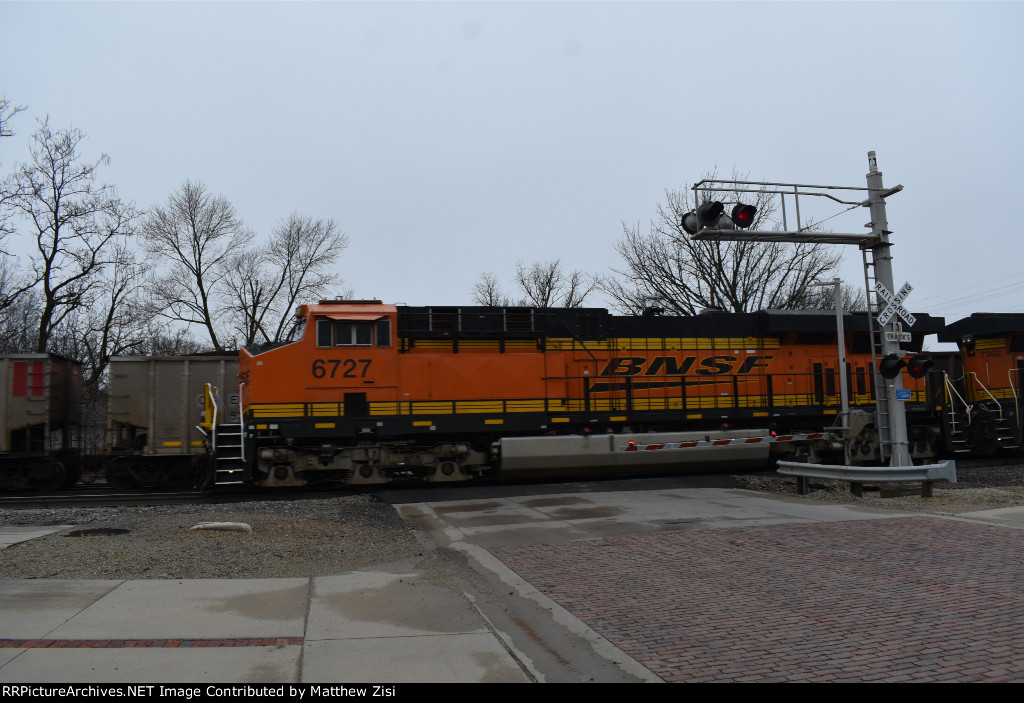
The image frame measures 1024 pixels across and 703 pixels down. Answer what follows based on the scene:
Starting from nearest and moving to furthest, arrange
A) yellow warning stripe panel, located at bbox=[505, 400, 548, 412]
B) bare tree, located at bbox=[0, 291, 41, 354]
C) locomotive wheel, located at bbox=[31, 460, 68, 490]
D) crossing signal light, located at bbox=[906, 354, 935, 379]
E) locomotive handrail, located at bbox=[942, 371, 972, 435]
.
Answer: crossing signal light, located at bbox=[906, 354, 935, 379] < yellow warning stripe panel, located at bbox=[505, 400, 548, 412] < locomotive wheel, located at bbox=[31, 460, 68, 490] < locomotive handrail, located at bbox=[942, 371, 972, 435] < bare tree, located at bbox=[0, 291, 41, 354]

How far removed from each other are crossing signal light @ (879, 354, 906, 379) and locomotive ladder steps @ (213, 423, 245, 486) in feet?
40.0

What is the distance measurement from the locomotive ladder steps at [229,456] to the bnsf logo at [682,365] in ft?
26.1

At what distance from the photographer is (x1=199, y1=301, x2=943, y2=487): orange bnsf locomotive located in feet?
44.9

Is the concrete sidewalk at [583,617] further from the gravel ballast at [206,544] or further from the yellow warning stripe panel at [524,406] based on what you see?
the yellow warning stripe panel at [524,406]

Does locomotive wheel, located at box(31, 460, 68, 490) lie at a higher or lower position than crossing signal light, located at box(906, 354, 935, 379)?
lower

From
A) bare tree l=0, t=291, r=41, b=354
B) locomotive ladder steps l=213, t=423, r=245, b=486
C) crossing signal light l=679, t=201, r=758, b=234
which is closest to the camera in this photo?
crossing signal light l=679, t=201, r=758, b=234

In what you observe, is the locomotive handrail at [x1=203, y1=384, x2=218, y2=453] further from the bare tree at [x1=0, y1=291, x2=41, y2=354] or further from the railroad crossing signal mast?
the bare tree at [x1=0, y1=291, x2=41, y2=354]

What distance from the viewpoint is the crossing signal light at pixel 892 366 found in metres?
11.8

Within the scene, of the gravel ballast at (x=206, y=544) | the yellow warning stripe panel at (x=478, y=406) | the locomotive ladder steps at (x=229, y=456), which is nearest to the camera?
the gravel ballast at (x=206, y=544)

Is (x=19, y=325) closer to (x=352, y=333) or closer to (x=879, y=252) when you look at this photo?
(x=352, y=333)

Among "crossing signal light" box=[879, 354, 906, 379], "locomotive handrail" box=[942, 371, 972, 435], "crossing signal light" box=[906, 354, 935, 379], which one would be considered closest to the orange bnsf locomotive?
"locomotive handrail" box=[942, 371, 972, 435]

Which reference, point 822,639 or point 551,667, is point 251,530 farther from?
point 822,639

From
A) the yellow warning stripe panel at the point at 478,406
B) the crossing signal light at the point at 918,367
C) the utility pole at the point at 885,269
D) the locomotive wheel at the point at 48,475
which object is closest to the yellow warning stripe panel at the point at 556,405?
the yellow warning stripe panel at the point at 478,406

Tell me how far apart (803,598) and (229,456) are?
11.3 metres
